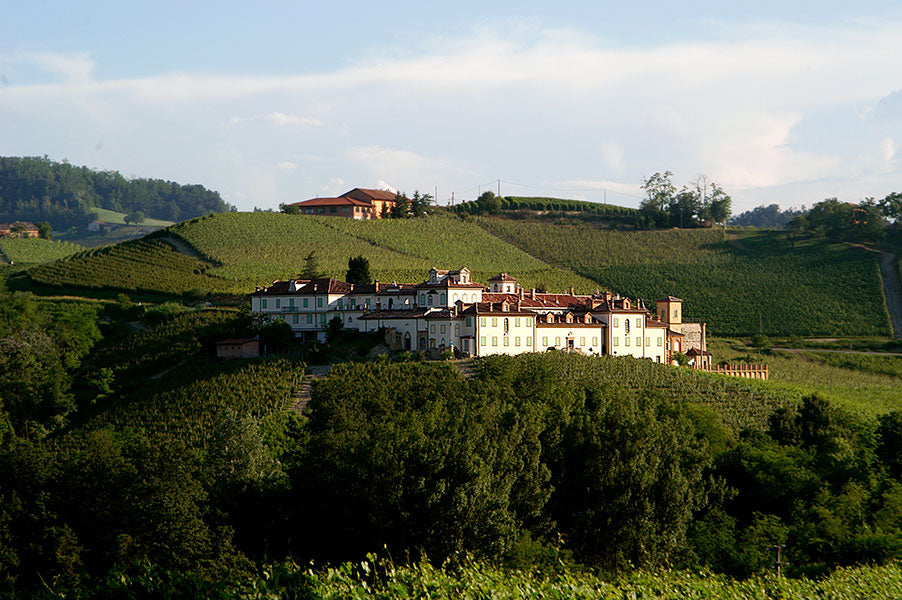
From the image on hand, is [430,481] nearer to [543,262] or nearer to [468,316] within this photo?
[468,316]

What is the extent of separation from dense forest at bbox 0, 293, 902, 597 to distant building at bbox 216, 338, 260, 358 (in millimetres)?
4800

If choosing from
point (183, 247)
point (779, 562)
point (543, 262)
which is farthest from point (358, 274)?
point (779, 562)

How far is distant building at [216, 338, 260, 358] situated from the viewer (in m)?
66.9

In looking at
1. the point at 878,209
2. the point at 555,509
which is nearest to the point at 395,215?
the point at 878,209

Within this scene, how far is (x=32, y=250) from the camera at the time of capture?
141m

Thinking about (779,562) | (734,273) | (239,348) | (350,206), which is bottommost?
(779,562)

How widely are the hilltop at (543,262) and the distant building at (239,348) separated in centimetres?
2143

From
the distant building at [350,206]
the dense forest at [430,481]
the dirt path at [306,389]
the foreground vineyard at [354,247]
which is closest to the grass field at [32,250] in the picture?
the foreground vineyard at [354,247]

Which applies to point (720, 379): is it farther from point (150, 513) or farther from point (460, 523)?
point (150, 513)

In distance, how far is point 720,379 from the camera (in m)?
68.2

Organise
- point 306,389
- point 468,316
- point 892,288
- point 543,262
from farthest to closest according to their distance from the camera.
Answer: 1. point 543,262
2. point 892,288
3. point 468,316
4. point 306,389

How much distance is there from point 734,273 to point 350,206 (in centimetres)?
5381

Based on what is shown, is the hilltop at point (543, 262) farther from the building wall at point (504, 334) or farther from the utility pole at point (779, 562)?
the utility pole at point (779, 562)

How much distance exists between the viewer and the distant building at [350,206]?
138125 millimetres
